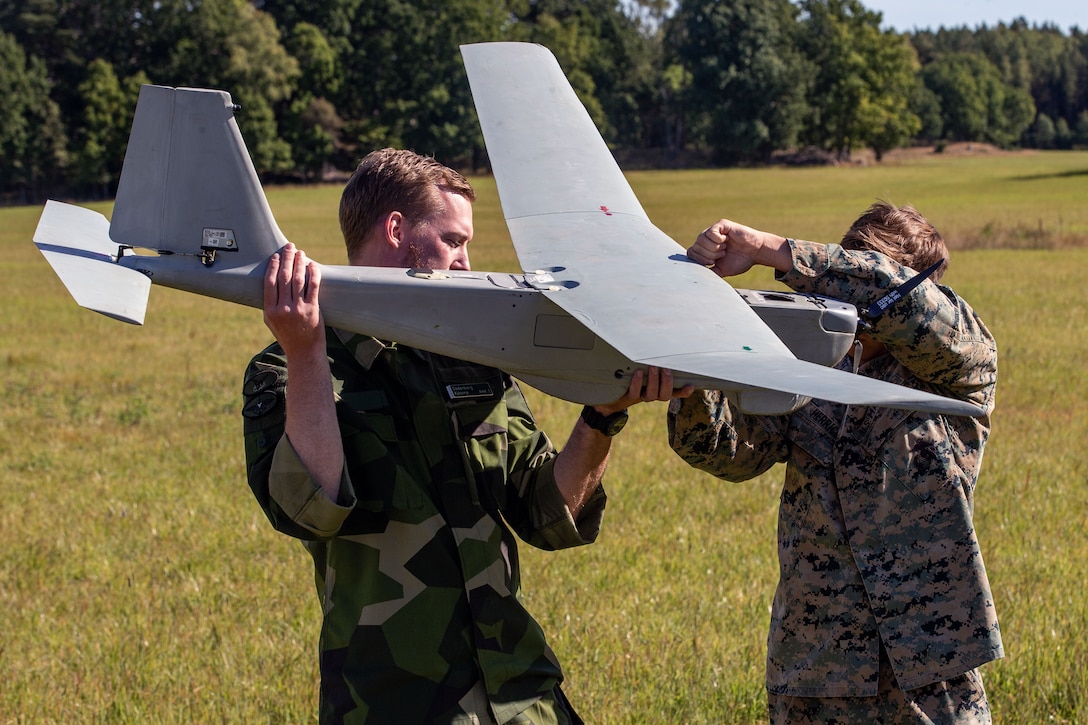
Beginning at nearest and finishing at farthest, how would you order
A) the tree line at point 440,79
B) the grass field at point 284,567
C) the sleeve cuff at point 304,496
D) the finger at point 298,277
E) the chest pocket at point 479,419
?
the sleeve cuff at point 304,496 → the finger at point 298,277 → the chest pocket at point 479,419 → the grass field at point 284,567 → the tree line at point 440,79

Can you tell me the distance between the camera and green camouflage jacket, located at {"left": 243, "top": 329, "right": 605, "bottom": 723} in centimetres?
286

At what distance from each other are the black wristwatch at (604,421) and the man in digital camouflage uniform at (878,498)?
38cm

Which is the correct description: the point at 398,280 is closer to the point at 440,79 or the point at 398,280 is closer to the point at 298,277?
the point at 298,277

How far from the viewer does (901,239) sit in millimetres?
3623

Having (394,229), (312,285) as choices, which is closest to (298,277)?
(312,285)

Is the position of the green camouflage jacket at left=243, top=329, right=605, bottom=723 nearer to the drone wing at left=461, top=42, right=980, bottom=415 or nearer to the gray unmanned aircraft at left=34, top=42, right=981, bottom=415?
the gray unmanned aircraft at left=34, top=42, right=981, bottom=415

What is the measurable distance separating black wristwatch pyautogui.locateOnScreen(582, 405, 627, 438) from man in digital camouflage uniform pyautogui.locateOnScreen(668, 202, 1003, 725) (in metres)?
0.38

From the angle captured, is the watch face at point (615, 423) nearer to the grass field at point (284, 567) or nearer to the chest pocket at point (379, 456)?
the chest pocket at point (379, 456)

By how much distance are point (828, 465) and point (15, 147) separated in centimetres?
8689

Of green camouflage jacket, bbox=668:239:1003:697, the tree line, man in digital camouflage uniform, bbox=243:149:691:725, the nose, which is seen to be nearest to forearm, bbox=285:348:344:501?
man in digital camouflage uniform, bbox=243:149:691:725

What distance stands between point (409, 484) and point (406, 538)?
0.52 feet

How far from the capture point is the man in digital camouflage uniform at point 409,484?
9.16 ft

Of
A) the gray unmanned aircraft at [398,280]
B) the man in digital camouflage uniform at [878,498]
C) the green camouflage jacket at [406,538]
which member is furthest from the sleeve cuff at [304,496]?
the man in digital camouflage uniform at [878,498]

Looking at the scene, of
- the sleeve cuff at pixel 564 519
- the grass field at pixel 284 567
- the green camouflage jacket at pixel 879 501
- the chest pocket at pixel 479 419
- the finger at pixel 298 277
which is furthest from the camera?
the grass field at pixel 284 567
